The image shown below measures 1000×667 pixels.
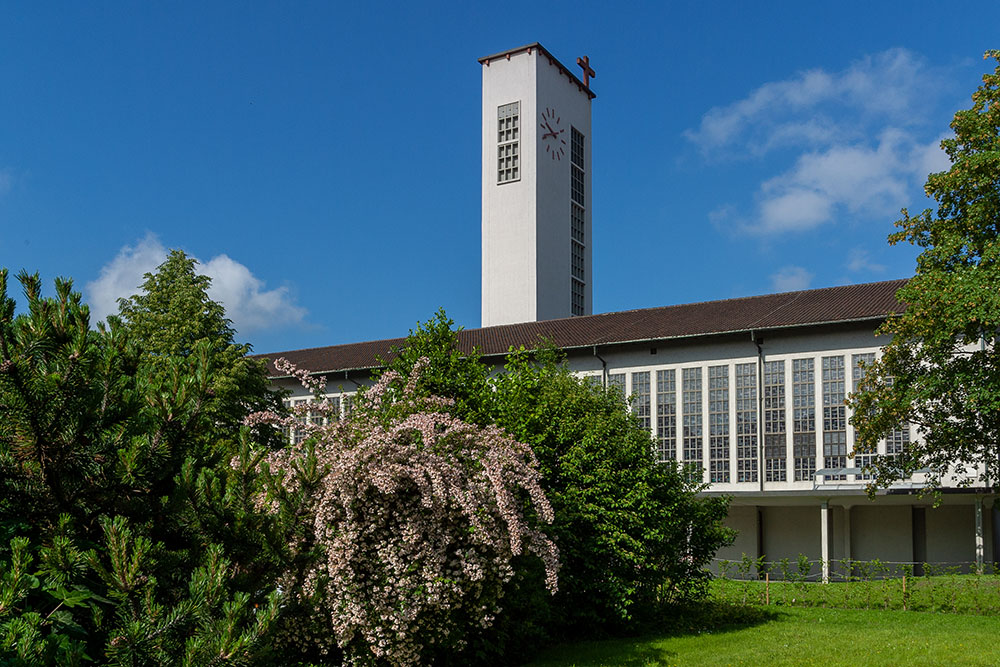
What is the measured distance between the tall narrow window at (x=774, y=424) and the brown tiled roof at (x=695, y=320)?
72.1 inches

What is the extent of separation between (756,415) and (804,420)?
183 centimetres

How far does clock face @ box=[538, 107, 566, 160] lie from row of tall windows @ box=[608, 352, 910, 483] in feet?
74.5

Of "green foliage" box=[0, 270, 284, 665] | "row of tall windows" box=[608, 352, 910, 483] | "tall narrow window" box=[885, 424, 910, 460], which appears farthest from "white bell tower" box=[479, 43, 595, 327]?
"green foliage" box=[0, 270, 284, 665]

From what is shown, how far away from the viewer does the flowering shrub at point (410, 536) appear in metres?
12.4

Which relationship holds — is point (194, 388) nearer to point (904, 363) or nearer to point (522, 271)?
point (904, 363)

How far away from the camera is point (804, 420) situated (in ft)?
119

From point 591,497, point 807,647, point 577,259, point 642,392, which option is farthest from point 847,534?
point 577,259

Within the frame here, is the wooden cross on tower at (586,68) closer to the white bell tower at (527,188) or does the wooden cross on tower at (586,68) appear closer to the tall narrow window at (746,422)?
the white bell tower at (527,188)

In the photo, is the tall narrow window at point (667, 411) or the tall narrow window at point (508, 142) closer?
the tall narrow window at point (667, 411)

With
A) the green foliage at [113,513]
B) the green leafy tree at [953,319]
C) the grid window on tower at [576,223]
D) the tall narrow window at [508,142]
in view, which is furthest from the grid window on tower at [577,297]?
the green foliage at [113,513]

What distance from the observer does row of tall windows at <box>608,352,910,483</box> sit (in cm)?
3553

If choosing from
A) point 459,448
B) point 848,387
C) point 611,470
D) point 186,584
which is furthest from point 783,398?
point 186,584

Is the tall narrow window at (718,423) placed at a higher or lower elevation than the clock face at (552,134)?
lower

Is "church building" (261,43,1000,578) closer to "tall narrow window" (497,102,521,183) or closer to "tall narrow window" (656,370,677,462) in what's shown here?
"tall narrow window" (656,370,677,462)
